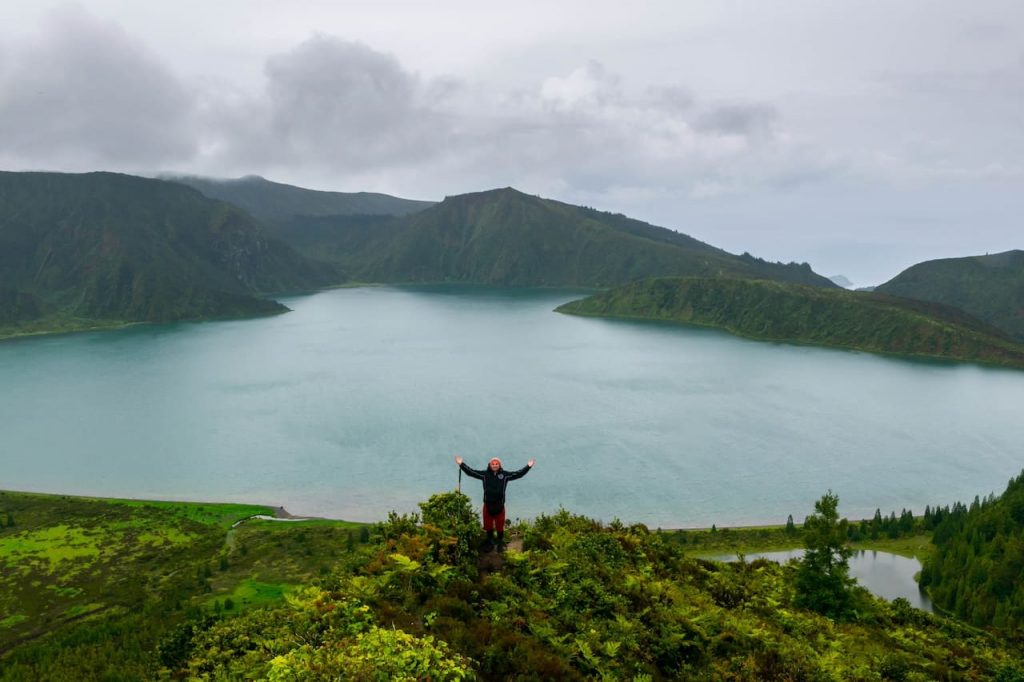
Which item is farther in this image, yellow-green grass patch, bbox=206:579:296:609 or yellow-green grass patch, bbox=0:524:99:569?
yellow-green grass patch, bbox=0:524:99:569

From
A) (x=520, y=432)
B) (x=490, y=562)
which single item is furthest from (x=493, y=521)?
(x=520, y=432)

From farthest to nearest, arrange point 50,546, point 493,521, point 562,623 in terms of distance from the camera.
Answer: point 50,546
point 493,521
point 562,623

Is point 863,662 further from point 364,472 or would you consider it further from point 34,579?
point 364,472

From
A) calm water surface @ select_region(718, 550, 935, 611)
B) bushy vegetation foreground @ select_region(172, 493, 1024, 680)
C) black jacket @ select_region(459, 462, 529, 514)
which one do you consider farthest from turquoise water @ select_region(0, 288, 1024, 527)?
black jacket @ select_region(459, 462, 529, 514)

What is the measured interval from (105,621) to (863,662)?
49357 mm

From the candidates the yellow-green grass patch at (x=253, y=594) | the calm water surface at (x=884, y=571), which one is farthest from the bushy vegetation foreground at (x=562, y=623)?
the calm water surface at (x=884, y=571)

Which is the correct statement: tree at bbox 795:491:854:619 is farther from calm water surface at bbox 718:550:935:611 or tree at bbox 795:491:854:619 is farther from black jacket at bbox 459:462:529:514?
calm water surface at bbox 718:550:935:611

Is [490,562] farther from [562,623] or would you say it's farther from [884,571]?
[884,571]

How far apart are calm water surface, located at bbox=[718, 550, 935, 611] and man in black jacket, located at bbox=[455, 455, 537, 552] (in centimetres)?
4625

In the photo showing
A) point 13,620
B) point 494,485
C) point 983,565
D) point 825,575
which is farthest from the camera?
point 983,565

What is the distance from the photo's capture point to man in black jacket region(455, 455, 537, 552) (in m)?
17.6

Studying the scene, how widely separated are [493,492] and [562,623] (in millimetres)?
4234

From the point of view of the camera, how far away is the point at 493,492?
1759cm

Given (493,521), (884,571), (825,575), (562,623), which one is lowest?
(884,571)
